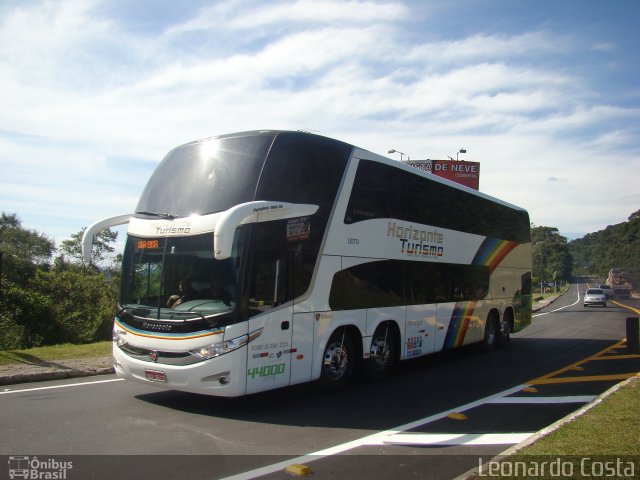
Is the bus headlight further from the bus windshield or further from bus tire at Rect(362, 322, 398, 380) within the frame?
bus tire at Rect(362, 322, 398, 380)

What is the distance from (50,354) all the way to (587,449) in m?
10.7

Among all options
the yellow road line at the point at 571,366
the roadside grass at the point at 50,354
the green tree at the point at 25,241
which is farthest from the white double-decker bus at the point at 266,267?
the green tree at the point at 25,241

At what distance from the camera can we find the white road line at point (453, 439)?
623 centimetres

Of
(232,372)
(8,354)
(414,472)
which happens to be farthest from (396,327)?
(8,354)

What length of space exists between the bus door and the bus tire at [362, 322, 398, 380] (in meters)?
2.27

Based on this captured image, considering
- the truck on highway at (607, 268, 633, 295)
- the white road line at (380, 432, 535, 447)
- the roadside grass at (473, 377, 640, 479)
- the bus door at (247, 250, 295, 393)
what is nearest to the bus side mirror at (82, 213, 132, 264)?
the bus door at (247, 250, 295, 393)

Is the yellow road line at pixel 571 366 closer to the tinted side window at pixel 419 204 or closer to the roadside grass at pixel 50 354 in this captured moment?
the tinted side window at pixel 419 204

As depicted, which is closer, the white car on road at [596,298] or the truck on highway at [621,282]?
the white car on road at [596,298]

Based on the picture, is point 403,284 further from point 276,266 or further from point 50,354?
point 50,354

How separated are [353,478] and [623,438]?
10.2 ft

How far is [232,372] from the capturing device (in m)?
6.89

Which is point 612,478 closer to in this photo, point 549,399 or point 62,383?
point 549,399

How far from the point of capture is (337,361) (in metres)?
8.86

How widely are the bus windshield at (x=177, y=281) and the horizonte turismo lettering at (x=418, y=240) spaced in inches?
159
